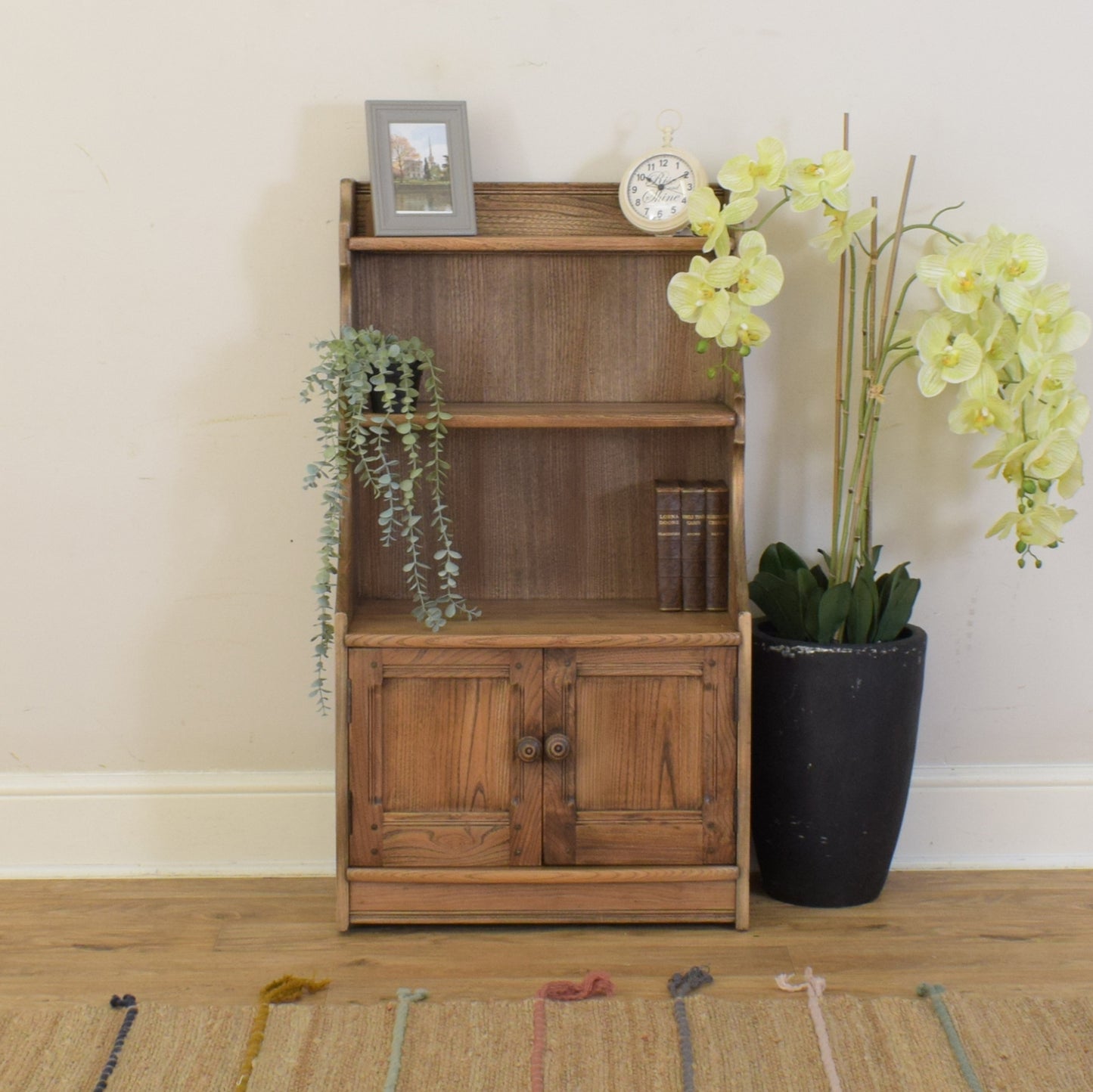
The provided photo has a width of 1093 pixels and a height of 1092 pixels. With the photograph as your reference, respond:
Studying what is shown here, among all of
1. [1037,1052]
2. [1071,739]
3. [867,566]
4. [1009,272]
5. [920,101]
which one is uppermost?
[920,101]

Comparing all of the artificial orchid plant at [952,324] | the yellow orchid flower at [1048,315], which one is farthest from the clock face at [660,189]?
the yellow orchid flower at [1048,315]

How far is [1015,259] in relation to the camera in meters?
1.99

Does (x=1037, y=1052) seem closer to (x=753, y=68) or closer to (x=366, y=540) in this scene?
(x=366, y=540)

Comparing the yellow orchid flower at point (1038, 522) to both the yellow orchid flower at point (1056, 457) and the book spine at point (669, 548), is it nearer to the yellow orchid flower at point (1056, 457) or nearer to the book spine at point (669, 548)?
the yellow orchid flower at point (1056, 457)

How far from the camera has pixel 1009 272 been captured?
2.00m

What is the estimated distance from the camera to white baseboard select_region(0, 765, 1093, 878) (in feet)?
7.99

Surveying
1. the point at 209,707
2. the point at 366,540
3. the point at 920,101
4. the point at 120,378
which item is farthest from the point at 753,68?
the point at 209,707

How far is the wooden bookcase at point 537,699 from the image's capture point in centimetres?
211

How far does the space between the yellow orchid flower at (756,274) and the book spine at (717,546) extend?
39 cm

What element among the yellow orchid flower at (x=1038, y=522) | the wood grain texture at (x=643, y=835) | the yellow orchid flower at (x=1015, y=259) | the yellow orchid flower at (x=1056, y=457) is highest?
the yellow orchid flower at (x=1015, y=259)

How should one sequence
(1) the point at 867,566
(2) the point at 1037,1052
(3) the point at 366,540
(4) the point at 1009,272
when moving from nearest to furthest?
(2) the point at 1037,1052
(4) the point at 1009,272
(1) the point at 867,566
(3) the point at 366,540

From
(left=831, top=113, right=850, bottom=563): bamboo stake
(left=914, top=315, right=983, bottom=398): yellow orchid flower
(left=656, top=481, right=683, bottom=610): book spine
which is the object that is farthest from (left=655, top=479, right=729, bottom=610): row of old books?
(left=914, top=315, right=983, bottom=398): yellow orchid flower

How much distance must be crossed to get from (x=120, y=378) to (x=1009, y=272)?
171cm

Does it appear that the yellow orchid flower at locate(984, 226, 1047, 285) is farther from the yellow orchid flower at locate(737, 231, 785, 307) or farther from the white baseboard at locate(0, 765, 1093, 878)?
the white baseboard at locate(0, 765, 1093, 878)
